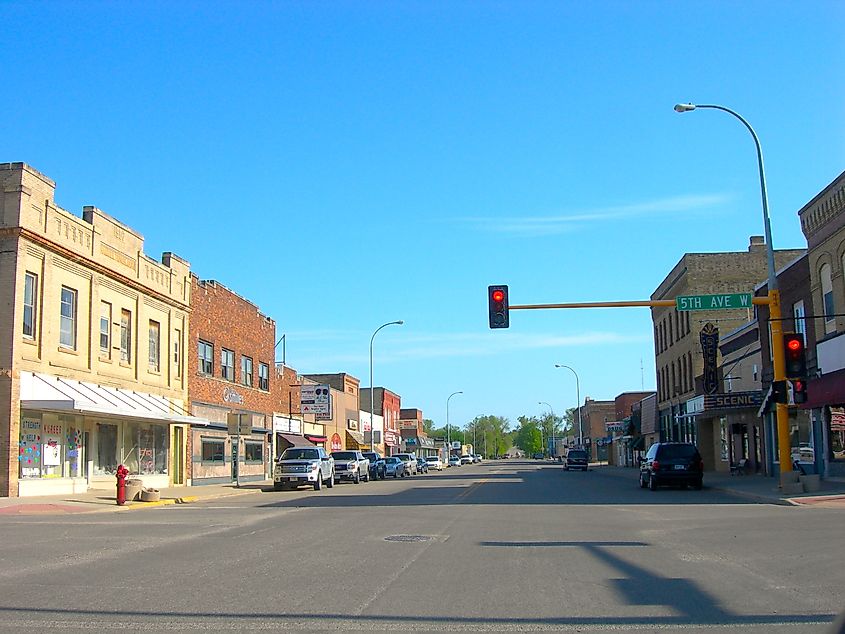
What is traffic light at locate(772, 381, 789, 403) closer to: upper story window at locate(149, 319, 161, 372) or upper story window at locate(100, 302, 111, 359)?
upper story window at locate(100, 302, 111, 359)

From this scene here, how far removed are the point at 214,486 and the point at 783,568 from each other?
32928 millimetres

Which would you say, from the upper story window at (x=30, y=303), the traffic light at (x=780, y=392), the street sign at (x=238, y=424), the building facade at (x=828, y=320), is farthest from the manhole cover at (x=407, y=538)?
the street sign at (x=238, y=424)

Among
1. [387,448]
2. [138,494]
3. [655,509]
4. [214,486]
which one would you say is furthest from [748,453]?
[387,448]

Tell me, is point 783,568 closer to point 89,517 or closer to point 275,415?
point 89,517

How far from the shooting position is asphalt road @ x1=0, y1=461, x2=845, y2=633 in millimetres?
8508

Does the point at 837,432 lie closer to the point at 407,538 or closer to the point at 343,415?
the point at 407,538

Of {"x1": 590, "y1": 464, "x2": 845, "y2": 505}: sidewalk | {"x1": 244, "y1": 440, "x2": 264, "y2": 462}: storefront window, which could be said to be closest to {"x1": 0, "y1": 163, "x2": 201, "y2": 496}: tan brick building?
{"x1": 244, "y1": 440, "x2": 264, "y2": 462}: storefront window

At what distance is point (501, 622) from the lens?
27.4 ft

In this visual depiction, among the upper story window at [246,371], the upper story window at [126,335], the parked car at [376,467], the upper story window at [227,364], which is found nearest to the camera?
the upper story window at [126,335]

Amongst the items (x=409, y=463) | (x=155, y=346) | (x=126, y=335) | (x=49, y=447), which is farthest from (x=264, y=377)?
(x=49, y=447)

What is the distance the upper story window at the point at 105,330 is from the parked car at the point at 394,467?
2713 centimetres

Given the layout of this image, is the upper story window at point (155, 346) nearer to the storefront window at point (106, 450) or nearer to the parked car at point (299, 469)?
the storefront window at point (106, 450)

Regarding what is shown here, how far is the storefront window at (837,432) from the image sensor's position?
29.6 m

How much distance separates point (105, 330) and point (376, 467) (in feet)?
78.6
